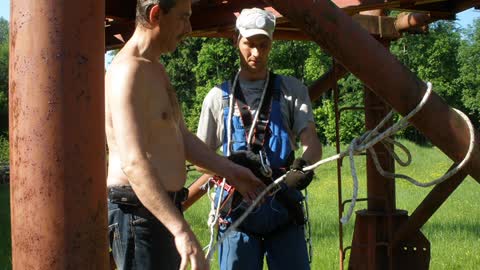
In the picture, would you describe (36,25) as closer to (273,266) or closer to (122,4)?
(273,266)

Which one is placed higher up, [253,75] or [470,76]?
[470,76]

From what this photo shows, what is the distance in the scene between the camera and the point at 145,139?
107 inches

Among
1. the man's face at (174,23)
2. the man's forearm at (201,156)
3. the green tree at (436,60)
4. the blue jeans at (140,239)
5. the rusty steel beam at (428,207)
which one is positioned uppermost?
the green tree at (436,60)

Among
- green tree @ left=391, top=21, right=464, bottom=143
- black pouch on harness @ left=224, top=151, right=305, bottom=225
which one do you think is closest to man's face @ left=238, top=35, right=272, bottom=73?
black pouch on harness @ left=224, top=151, right=305, bottom=225

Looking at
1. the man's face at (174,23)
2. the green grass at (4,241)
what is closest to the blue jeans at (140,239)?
the man's face at (174,23)

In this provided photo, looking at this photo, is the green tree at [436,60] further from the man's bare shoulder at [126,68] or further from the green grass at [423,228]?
the man's bare shoulder at [126,68]

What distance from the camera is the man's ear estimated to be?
2838 mm

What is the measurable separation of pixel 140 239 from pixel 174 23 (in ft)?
2.49

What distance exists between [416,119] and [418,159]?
3152 cm

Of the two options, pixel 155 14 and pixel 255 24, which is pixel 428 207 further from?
pixel 155 14

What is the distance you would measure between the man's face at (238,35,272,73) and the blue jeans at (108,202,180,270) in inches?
46.1

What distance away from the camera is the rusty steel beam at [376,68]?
2.39 meters

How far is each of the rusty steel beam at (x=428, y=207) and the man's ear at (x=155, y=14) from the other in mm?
2800

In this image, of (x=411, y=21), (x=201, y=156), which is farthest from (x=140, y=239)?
(x=411, y=21)
